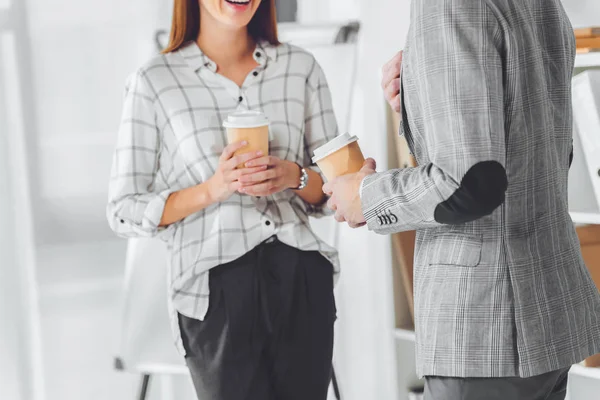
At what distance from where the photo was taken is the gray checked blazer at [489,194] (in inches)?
39.6

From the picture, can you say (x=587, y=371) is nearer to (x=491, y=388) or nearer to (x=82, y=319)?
(x=491, y=388)

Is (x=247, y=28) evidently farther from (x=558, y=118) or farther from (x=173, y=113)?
(x=558, y=118)

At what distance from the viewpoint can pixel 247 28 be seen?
69.7 inches

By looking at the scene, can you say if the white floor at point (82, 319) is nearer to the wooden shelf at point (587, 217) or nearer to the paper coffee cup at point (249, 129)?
the paper coffee cup at point (249, 129)

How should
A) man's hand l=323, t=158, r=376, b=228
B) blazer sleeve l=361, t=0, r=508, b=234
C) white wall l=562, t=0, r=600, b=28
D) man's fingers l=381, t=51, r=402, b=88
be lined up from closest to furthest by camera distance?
blazer sleeve l=361, t=0, r=508, b=234 → man's hand l=323, t=158, r=376, b=228 → man's fingers l=381, t=51, r=402, b=88 → white wall l=562, t=0, r=600, b=28

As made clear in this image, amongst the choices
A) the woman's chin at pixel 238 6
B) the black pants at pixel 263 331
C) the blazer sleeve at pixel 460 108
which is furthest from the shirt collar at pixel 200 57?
the blazer sleeve at pixel 460 108

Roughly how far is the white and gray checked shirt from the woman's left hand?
0.08 meters

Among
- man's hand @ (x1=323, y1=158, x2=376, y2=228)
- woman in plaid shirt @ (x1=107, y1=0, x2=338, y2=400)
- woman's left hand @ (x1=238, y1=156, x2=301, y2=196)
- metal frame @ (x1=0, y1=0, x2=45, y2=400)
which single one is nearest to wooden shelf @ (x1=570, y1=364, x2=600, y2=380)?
woman in plaid shirt @ (x1=107, y1=0, x2=338, y2=400)

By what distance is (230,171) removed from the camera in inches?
59.1

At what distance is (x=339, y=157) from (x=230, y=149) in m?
0.30

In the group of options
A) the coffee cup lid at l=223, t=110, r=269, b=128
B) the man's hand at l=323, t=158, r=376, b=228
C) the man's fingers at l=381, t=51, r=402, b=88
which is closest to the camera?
the man's hand at l=323, t=158, r=376, b=228

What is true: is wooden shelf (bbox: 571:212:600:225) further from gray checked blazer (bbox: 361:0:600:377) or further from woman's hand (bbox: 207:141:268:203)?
woman's hand (bbox: 207:141:268:203)

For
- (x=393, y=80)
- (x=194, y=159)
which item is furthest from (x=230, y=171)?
(x=393, y=80)

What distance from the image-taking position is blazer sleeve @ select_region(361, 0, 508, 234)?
3.27ft
